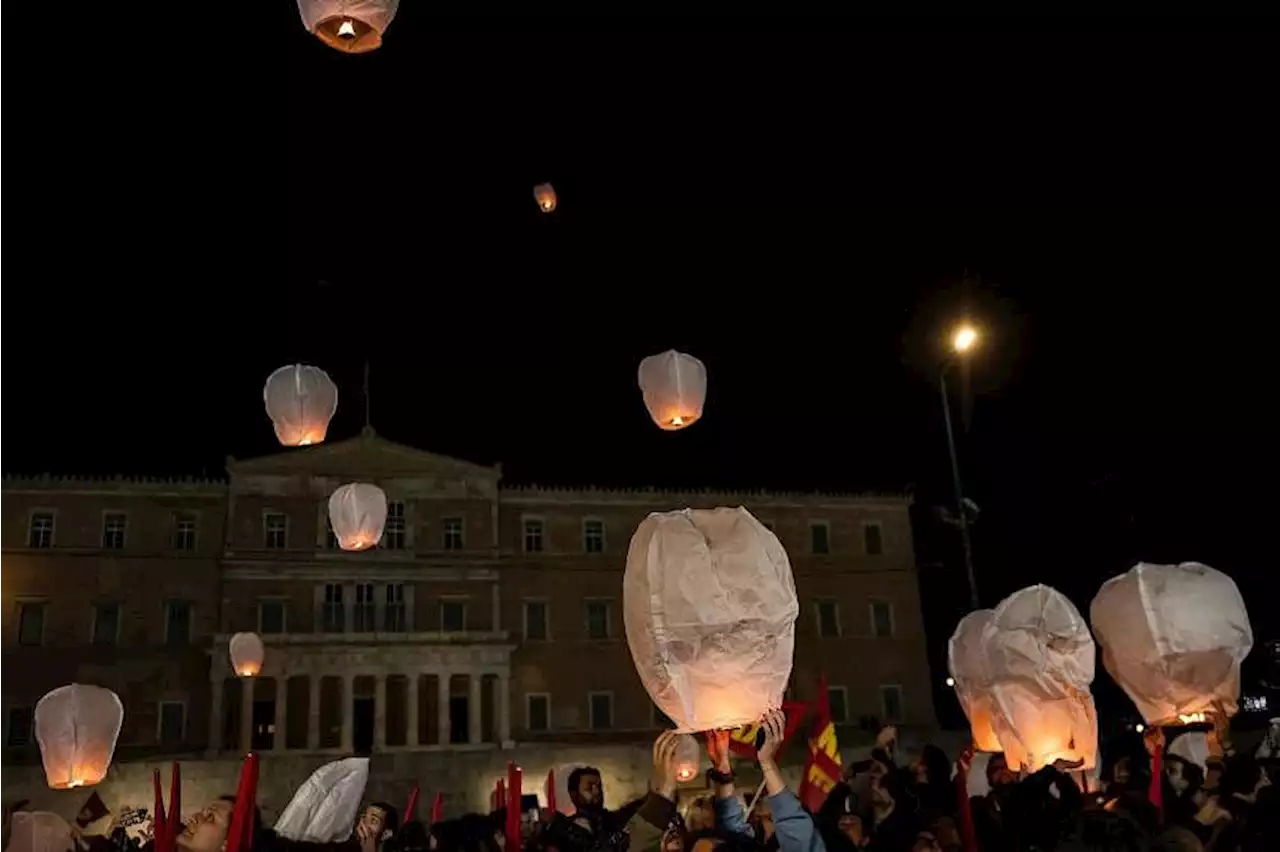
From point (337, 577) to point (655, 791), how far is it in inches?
1542

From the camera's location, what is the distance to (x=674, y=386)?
44.0ft

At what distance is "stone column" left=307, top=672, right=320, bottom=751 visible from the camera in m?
39.6

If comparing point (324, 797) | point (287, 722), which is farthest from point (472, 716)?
point (324, 797)

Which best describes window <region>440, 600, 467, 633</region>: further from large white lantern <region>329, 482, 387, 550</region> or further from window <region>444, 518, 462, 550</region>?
large white lantern <region>329, 482, 387, 550</region>

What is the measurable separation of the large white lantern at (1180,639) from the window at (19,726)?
126 feet

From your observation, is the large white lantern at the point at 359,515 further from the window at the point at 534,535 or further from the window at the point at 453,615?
the window at the point at 534,535

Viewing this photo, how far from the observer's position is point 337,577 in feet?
139

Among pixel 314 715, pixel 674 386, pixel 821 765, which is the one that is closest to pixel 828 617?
pixel 314 715

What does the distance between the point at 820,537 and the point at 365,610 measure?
61.7 ft

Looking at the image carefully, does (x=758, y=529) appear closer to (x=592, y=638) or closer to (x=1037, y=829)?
(x=1037, y=829)

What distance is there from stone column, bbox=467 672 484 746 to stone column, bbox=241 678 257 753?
7.60 meters

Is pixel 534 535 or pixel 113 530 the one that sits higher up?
pixel 113 530

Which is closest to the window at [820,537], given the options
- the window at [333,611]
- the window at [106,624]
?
the window at [333,611]

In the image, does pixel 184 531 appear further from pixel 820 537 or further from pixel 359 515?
pixel 820 537
